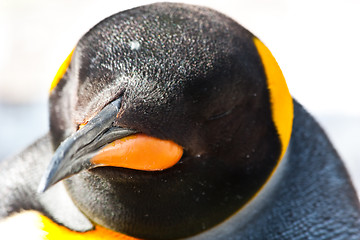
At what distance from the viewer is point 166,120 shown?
117cm

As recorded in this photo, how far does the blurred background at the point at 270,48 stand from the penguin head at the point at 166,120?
9.03 ft

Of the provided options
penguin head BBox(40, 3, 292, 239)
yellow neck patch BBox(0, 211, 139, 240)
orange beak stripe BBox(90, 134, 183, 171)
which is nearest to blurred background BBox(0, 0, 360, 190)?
yellow neck patch BBox(0, 211, 139, 240)

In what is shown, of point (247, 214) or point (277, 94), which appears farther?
point (247, 214)

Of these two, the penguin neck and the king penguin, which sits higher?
the king penguin

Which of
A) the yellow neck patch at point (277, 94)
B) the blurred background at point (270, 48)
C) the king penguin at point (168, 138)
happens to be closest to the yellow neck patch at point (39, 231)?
the king penguin at point (168, 138)

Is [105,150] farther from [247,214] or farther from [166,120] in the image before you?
[247,214]

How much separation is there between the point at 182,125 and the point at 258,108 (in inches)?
7.7

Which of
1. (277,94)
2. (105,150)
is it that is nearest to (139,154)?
(105,150)

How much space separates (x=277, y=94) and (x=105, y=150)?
407 mm

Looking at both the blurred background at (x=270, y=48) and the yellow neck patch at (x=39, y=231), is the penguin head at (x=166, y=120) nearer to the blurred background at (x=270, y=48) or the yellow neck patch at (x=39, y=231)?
the yellow neck patch at (x=39, y=231)

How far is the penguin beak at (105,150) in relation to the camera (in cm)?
110

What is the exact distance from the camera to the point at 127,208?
4.20ft

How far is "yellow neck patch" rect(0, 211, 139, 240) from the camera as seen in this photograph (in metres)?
1.39

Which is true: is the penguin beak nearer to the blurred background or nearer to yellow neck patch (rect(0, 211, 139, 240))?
yellow neck patch (rect(0, 211, 139, 240))
